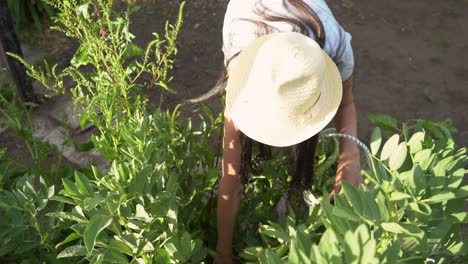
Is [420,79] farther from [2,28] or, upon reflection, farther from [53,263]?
[53,263]

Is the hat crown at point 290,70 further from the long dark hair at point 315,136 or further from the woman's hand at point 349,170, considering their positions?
the woman's hand at point 349,170

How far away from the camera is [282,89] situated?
126 cm

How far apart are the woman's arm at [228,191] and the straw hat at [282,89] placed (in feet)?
0.32

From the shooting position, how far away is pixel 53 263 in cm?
140

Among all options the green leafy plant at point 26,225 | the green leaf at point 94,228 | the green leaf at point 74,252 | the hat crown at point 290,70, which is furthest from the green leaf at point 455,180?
the green leafy plant at point 26,225

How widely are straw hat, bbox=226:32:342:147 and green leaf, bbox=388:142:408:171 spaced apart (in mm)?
249

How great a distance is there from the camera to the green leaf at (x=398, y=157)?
113 centimetres

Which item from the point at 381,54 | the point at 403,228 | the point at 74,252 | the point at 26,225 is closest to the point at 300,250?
the point at 403,228

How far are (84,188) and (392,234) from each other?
65cm

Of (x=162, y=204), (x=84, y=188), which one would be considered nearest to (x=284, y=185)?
(x=162, y=204)

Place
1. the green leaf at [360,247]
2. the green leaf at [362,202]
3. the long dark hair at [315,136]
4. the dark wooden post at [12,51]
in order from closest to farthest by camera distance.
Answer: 1. the green leaf at [360,247]
2. the green leaf at [362,202]
3. the long dark hair at [315,136]
4. the dark wooden post at [12,51]

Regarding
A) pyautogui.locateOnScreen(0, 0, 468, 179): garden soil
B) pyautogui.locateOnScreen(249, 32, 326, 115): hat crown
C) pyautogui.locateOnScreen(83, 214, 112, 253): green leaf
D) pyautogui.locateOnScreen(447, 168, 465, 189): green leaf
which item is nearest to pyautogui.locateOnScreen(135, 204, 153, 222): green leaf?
pyautogui.locateOnScreen(83, 214, 112, 253): green leaf

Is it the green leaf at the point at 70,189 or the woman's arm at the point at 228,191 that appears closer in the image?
the green leaf at the point at 70,189

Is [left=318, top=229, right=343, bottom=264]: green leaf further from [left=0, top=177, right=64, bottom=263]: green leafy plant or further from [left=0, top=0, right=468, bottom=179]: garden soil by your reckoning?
[left=0, top=0, right=468, bottom=179]: garden soil
